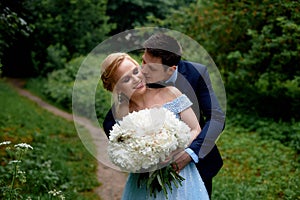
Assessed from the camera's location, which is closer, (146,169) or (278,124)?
(146,169)

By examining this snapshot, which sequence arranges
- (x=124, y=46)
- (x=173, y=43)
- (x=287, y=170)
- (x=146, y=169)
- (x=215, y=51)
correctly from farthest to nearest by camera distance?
(x=215, y=51) → (x=287, y=170) → (x=124, y=46) → (x=173, y=43) → (x=146, y=169)

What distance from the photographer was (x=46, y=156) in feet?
21.1

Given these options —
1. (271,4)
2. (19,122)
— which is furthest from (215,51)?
(19,122)

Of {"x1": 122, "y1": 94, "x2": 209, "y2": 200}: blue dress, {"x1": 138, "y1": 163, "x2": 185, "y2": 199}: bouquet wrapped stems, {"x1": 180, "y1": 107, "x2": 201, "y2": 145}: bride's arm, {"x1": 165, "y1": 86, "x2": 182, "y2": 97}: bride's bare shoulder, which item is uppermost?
{"x1": 165, "y1": 86, "x2": 182, "y2": 97}: bride's bare shoulder

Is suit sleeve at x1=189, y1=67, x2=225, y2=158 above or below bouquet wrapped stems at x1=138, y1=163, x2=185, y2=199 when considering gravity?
above

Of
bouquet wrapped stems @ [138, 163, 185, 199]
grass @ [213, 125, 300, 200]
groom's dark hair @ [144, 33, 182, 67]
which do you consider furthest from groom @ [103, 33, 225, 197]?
grass @ [213, 125, 300, 200]

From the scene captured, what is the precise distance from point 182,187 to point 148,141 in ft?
1.72

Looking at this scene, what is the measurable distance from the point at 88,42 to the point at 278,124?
1204 centimetres

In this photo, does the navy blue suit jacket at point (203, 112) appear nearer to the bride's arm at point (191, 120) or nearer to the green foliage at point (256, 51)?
the bride's arm at point (191, 120)

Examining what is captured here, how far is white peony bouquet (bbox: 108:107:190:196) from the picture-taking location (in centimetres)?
218

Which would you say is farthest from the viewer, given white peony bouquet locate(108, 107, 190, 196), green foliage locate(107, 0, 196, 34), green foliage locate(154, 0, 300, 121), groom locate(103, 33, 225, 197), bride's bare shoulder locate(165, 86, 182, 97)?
green foliage locate(107, 0, 196, 34)

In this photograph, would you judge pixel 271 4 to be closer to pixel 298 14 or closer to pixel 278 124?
pixel 298 14

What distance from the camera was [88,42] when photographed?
724 inches

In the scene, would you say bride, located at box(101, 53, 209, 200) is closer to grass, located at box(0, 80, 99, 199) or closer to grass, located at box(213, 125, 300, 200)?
grass, located at box(0, 80, 99, 199)
